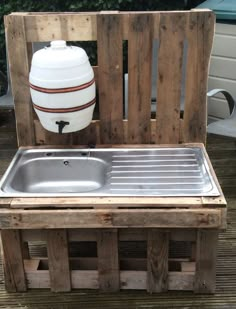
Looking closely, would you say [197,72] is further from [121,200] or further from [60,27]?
[121,200]

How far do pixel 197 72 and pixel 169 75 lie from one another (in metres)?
0.14

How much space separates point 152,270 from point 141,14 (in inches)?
49.4

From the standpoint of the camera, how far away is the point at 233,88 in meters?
4.02

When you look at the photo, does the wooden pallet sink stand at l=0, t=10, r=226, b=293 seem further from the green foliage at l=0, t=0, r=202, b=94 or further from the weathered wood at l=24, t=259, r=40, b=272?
the green foliage at l=0, t=0, r=202, b=94

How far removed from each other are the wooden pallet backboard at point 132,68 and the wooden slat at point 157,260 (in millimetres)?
635

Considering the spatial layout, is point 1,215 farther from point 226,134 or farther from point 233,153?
point 233,153

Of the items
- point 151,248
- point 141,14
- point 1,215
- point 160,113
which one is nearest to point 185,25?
A: point 141,14

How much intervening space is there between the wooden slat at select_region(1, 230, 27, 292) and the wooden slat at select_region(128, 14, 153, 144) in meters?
0.83

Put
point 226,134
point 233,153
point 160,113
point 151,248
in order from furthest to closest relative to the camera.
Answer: point 233,153 < point 226,134 < point 160,113 < point 151,248

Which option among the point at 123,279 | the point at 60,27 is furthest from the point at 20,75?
the point at 123,279

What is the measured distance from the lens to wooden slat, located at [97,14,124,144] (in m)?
2.29

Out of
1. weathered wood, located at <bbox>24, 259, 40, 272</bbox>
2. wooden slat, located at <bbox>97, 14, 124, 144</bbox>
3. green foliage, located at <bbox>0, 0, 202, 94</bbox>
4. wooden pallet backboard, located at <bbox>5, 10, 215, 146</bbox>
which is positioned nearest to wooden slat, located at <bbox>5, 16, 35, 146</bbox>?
wooden pallet backboard, located at <bbox>5, 10, 215, 146</bbox>

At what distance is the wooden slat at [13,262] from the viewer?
83.9 inches

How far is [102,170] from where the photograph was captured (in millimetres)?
2357
